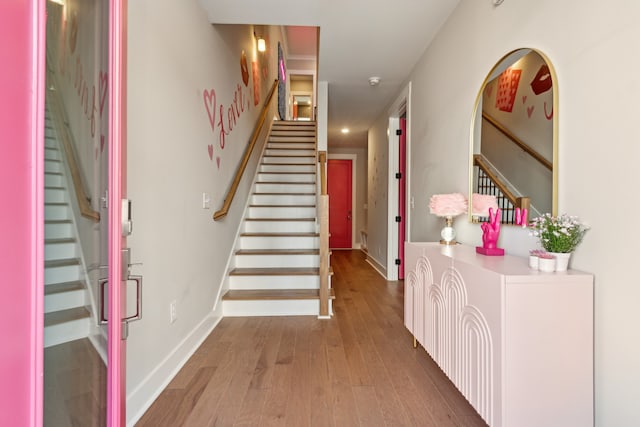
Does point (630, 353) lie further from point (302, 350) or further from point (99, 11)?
point (99, 11)

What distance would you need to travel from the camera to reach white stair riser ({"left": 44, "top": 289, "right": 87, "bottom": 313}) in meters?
0.75

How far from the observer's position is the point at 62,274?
810mm

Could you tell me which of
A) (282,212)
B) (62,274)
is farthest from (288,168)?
(62,274)

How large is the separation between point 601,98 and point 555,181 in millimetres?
344

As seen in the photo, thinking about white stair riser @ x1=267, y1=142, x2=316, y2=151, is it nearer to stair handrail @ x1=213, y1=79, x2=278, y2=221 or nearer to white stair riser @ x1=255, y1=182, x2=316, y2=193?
stair handrail @ x1=213, y1=79, x2=278, y2=221

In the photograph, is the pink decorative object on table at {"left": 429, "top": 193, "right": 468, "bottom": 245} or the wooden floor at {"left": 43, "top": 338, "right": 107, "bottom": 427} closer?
the wooden floor at {"left": 43, "top": 338, "right": 107, "bottom": 427}

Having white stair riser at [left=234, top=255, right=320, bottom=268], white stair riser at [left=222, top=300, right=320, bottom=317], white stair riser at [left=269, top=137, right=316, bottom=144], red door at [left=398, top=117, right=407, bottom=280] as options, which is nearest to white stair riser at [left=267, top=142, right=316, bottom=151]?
white stair riser at [left=269, top=137, right=316, bottom=144]

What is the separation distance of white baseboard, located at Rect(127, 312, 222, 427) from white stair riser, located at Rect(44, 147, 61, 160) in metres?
1.18

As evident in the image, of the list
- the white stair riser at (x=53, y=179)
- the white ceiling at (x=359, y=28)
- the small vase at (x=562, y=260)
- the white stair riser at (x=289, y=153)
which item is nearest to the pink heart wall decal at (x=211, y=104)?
the white ceiling at (x=359, y=28)

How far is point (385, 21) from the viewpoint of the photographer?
92.4 inches

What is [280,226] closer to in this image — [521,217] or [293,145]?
[293,145]

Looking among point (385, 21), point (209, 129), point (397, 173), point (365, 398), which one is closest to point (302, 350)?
point (365, 398)

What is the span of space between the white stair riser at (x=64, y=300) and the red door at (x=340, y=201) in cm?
676

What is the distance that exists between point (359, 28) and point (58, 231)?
249 centimetres
